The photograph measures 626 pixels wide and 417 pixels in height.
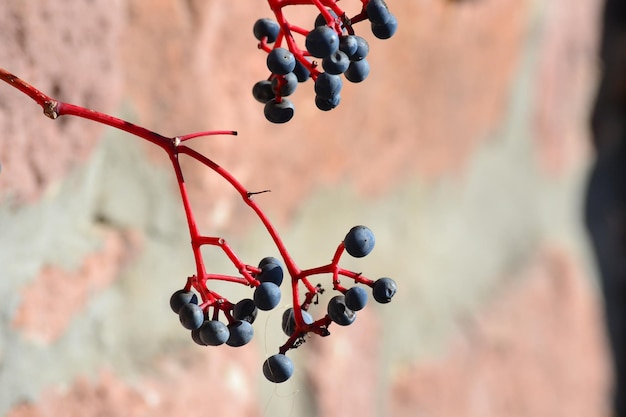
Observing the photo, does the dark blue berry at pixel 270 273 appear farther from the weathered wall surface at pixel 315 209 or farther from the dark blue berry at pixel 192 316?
the weathered wall surface at pixel 315 209

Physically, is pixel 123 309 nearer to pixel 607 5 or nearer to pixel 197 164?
pixel 197 164

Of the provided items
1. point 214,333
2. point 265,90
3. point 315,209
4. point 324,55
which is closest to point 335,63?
point 324,55

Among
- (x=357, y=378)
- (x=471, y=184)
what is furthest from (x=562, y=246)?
(x=357, y=378)

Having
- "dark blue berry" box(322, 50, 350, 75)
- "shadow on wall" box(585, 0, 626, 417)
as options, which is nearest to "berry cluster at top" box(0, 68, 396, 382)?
"dark blue berry" box(322, 50, 350, 75)

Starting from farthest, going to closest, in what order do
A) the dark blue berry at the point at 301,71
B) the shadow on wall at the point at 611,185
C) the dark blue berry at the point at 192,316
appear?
the shadow on wall at the point at 611,185, the dark blue berry at the point at 301,71, the dark blue berry at the point at 192,316

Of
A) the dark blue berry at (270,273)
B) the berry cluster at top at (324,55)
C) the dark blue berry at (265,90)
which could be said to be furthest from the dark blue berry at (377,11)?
the dark blue berry at (270,273)

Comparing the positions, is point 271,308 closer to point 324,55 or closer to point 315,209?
point 324,55
